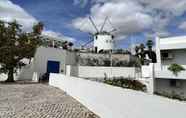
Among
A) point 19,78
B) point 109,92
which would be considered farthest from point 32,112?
point 19,78

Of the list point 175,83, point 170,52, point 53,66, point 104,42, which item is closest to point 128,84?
point 175,83

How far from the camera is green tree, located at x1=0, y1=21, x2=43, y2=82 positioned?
19328 mm

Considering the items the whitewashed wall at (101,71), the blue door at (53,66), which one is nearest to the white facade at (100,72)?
the whitewashed wall at (101,71)

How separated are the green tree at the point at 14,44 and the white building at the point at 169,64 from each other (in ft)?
38.8

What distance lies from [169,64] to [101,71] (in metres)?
10.3

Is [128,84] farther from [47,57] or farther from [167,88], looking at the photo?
[47,57]

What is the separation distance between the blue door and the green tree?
4.47 metres

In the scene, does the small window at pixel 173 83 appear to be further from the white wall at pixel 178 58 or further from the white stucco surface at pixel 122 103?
the white stucco surface at pixel 122 103

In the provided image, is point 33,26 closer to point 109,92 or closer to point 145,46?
point 109,92

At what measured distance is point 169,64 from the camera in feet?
70.1

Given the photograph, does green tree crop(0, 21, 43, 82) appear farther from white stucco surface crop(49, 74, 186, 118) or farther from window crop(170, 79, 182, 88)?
window crop(170, 79, 182, 88)

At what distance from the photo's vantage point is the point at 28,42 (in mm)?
20203

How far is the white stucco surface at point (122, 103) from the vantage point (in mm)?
3820

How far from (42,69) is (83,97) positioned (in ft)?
50.5
